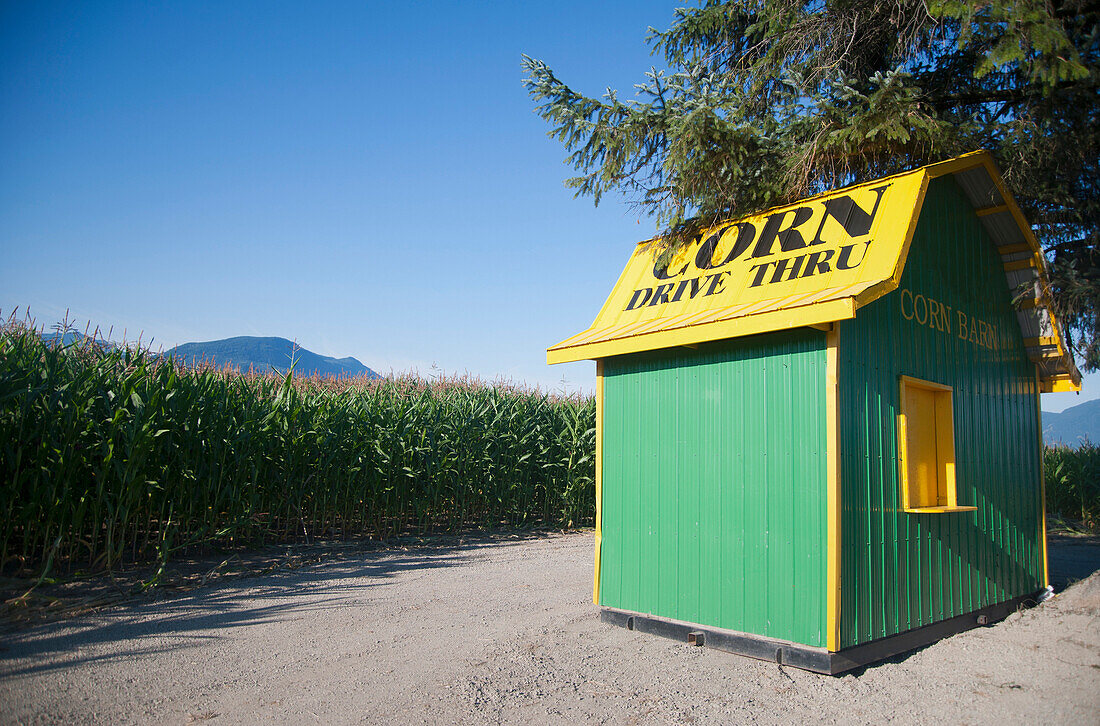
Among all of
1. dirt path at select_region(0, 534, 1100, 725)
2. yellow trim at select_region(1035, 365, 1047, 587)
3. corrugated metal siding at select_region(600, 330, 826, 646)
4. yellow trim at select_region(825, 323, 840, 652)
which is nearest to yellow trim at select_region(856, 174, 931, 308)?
yellow trim at select_region(825, 323, 840, 652)

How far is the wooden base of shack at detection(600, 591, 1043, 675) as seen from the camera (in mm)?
4859

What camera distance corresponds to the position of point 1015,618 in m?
7.05

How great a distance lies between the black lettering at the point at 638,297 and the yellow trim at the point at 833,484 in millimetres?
2266

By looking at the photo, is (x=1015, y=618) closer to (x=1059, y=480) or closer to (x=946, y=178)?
(x=946, y=178)

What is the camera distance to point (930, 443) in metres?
6.42

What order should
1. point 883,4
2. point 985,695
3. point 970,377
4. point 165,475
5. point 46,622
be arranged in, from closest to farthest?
point 985,695
point 46,622
point 970,377
point 165,475
point 883,4

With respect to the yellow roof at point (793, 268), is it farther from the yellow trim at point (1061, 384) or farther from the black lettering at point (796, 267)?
the yellow trim at point (1061, 384)

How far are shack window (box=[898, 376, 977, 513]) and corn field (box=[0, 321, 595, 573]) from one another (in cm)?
697

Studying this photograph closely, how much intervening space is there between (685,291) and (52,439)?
6323 mm

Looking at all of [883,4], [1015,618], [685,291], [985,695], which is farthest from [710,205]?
[1015,618]

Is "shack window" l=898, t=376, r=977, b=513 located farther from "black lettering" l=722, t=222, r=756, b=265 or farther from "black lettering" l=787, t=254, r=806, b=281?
"black lettering" l=722, t=222, r=756, b=265

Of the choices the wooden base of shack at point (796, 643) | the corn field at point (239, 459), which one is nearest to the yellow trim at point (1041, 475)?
the wooden base of shack at point (796, 643)

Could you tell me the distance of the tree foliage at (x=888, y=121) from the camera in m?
6.19

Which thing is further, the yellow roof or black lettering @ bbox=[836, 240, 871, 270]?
black lettering @ bbox=[836, 240, 871, 270]
